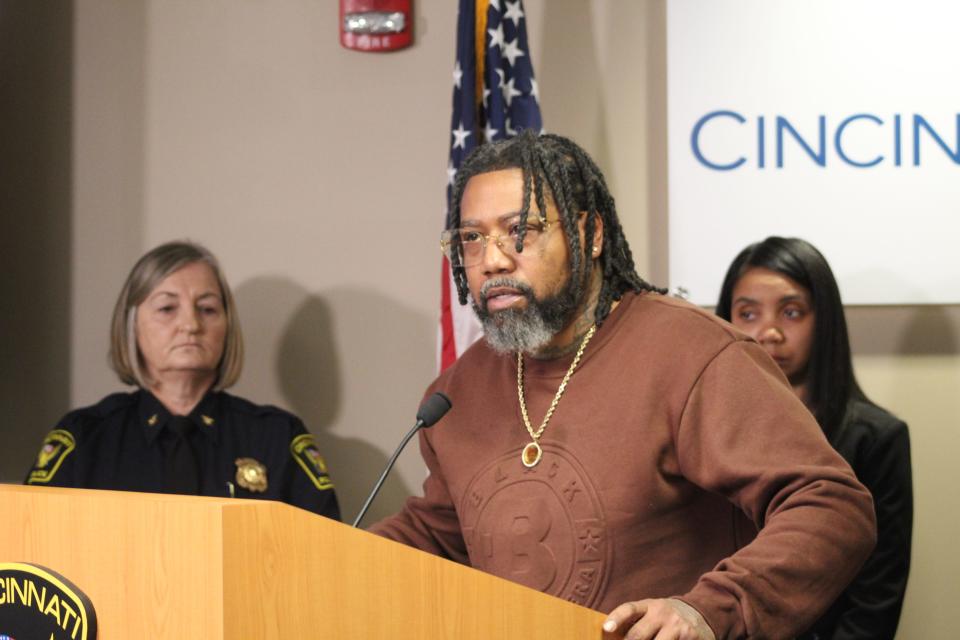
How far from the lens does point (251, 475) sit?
368 cm

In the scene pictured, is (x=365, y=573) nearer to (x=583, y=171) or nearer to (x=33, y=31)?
(x=583, y=171)

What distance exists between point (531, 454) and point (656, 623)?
1.82 feet

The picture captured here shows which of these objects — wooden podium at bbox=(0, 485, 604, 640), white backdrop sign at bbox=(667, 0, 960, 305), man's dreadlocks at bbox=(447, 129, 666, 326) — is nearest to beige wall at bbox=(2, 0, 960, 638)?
white backdrop sign at bbox=(667, 0, 960, 305)

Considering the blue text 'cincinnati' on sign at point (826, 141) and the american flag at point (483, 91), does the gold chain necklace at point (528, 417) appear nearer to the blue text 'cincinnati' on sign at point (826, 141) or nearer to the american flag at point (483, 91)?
the american flag at point (483, 91)

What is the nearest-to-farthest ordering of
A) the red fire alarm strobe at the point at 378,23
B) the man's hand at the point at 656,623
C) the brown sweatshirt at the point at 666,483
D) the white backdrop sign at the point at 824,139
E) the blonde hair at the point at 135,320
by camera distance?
the man's hand at the point at 656,623, the brown sweatshirt at the point at 666,483, the white backdrop sign at the point at 824,139, the blonde hair at the point at 135,320, the red fire alarm strobe at the point at 378,23

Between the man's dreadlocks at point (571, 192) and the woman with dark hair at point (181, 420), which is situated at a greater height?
the man's dreadlocks at point (571, 192)

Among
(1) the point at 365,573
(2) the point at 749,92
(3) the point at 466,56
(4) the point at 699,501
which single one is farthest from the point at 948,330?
(1) the point at 365,573

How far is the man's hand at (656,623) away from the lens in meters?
1.64

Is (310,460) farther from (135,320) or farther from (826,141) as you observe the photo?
(826,141)

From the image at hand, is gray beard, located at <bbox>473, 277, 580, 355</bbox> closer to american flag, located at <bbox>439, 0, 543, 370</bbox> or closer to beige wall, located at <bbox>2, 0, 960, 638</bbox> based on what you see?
american flag, located at <bbox>439, 0, 543, 370</bbox>

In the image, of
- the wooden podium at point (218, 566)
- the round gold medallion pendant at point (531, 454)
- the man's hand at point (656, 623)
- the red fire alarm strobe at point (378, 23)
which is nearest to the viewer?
the wooden podium at point (218, 566)

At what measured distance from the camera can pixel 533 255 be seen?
227 cm

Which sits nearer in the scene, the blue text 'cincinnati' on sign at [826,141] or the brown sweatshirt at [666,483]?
the brown sweatshirt at [666,483]

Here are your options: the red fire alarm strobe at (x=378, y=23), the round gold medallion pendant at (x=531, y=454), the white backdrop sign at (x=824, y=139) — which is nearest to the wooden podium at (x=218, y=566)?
the round gold medallion pendant at (x=531, y=454)
